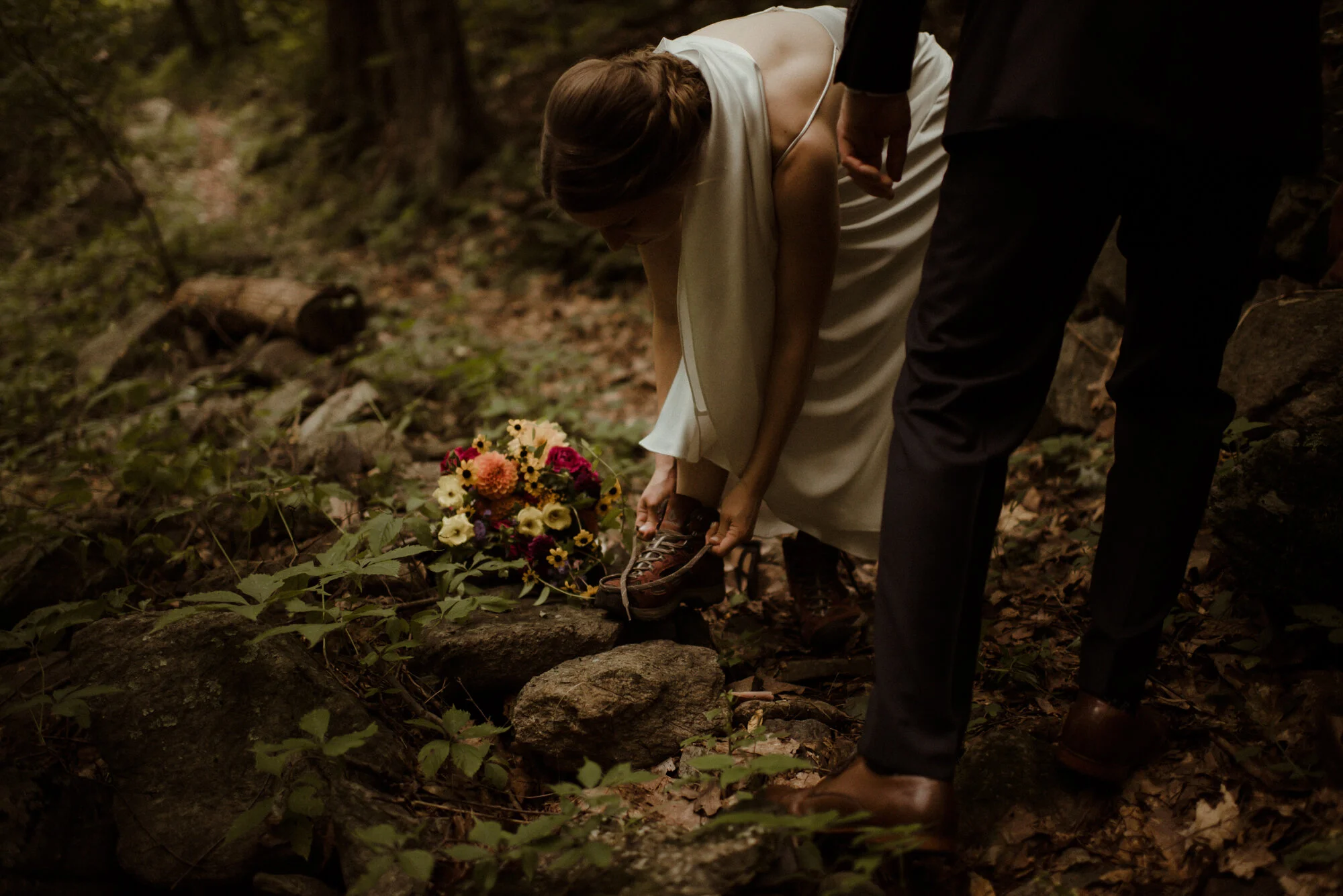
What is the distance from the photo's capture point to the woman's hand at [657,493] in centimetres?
221

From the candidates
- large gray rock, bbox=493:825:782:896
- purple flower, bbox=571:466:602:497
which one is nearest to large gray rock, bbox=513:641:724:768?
large gray rock, bbox=493:825:782:896

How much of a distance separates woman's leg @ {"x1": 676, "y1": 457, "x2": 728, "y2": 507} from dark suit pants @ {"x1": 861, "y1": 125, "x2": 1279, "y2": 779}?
794 mm

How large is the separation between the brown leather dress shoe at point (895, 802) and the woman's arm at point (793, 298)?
0.72 m

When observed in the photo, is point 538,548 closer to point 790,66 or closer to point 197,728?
point 197,728

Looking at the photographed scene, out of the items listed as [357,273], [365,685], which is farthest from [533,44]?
[365,685]

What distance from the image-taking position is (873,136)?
1.41m

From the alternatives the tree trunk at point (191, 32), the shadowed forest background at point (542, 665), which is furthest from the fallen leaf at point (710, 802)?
the tree trunk at point (191, 32)

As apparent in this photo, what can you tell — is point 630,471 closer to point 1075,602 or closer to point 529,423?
point 529,423

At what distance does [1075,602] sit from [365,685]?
71.6 inches

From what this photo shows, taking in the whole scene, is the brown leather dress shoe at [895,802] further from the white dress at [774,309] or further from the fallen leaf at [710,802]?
the white dress at [774,309]

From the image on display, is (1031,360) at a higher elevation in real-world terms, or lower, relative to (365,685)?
higher

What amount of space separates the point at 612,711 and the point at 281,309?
Result: 4309 mm

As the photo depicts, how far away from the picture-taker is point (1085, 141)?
117 cm

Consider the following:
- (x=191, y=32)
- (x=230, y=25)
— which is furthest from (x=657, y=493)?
(x=230, y=25)
